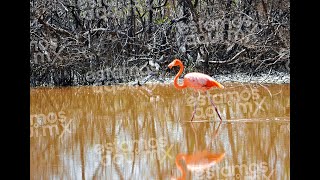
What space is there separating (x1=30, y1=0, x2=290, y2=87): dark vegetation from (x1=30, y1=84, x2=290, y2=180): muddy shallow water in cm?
202

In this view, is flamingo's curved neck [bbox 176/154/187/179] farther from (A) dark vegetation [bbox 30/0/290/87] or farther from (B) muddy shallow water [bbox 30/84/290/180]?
(A) dark vegetation [bbox 30/0/290/87]

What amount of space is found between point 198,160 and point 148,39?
26.3ft

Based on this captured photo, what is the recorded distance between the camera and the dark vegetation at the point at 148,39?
12.4 metres

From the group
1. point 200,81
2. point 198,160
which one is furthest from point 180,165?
point 200,81

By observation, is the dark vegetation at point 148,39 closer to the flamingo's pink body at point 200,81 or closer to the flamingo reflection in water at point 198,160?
the flamingo's pink body at point 200,81

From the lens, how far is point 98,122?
24.8ft

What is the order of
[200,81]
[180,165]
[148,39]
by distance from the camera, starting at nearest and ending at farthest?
1. [180,165]
2. [200,81]
3. [148,39]

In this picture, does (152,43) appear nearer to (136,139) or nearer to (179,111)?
(179,111)

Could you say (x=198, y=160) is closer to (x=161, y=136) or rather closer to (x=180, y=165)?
(x=180, y=165)

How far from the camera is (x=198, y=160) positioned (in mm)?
5176

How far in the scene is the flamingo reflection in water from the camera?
4.89 meters

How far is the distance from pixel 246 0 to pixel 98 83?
3718 mm
